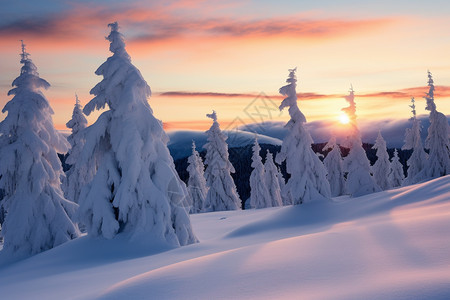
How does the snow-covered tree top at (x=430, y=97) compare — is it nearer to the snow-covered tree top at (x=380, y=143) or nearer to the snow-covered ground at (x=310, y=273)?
the snow-covered tree top at (x=380, y=143)

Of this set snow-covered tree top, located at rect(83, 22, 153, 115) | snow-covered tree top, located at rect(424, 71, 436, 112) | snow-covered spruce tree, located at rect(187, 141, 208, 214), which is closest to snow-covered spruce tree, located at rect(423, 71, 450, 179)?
snow-covered tree top, located at rect(424, 71, 436, 112)

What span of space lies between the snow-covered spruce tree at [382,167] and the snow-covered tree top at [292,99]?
95.3 feet

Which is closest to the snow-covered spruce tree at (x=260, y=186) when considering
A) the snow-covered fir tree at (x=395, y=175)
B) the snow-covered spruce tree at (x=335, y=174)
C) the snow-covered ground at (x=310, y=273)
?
the snow-covered spruce tree at (x=335, y=174)

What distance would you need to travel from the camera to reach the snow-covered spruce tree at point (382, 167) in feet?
162

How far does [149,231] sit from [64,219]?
298 inches

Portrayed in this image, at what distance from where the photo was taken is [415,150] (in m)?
42.4

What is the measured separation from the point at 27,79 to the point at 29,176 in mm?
5338

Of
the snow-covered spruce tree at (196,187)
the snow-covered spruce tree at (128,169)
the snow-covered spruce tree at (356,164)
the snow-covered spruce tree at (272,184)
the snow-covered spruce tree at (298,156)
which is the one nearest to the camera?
the snow-covered spruce tree at (128,169)

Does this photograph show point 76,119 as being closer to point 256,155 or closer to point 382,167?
point 256,155

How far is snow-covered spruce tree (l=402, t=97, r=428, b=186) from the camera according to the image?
4134 cm

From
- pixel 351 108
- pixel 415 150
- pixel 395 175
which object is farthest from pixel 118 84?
pixel 395 175

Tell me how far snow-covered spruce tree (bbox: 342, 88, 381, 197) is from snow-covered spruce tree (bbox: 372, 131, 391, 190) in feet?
55.9

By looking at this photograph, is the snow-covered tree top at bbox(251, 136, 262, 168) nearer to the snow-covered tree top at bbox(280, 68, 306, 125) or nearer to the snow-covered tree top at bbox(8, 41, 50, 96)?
the snow-covered tree top at bbox(280, 68, 306, 125)

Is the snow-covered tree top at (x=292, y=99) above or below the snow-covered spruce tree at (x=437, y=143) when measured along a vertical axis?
above
